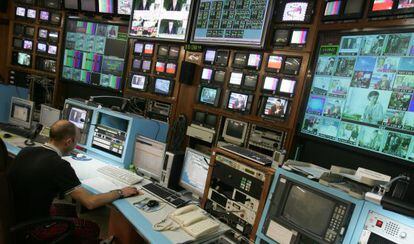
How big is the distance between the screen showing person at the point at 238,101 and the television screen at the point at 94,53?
1.73m

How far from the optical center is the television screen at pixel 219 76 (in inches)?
A: 123

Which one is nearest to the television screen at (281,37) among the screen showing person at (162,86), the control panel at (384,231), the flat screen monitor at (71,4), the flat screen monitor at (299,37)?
the flat screen monitor at (299,37)

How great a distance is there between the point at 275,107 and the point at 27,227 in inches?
83.3

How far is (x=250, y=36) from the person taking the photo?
9.39 ft

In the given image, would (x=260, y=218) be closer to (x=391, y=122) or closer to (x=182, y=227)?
(x=182, y=227)

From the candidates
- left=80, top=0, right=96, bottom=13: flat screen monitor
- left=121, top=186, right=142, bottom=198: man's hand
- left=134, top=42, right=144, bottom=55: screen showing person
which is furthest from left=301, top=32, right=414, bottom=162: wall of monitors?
left=80, top=0, right=96, bottom=13: flat screen monitor

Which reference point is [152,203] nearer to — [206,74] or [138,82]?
[206,74]

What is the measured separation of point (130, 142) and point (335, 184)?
1770 millimetres

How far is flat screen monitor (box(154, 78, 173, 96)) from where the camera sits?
3.55 meters

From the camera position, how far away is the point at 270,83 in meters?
2.77

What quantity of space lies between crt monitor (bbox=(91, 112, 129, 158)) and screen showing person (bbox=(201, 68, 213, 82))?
1.04 meters

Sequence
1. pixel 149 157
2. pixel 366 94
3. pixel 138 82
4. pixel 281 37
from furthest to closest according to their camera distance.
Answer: pixel 138 82 < pixel 281 37 < pixel 149 157 < pixel 366 94

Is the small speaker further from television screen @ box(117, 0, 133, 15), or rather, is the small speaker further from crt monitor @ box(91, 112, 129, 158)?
television screen @ box(117, 0, 133, 15)

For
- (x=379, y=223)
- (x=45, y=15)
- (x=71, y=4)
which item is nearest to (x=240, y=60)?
(x=379, y=223)
